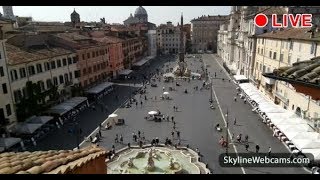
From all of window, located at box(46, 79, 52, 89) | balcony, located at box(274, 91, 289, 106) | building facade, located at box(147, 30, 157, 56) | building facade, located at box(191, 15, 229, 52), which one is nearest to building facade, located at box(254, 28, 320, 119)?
balcony, located at box(274, 91, 289, 106)

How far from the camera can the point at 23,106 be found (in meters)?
33.6

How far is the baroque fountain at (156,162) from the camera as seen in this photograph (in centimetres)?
2409

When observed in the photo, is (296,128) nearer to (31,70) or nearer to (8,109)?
→ (8,109)

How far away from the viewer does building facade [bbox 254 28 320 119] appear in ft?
107

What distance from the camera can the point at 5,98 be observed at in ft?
105

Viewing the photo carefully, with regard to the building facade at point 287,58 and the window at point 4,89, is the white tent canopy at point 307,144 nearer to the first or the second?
the building facade at point 287,58

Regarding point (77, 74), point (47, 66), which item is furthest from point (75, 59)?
point (47, 66)

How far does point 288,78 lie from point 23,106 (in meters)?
33.0

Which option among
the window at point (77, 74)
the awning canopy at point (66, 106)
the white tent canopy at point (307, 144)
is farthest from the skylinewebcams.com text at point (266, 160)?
the window at point (77, 74)

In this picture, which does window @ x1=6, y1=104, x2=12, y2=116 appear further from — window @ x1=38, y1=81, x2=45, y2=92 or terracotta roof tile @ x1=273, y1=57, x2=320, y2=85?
terracotta roof tile @ x1=273, y1=57, x2=320, y2=85

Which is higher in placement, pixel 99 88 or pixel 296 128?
pixel 296 128

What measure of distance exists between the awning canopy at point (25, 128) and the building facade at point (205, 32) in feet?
373

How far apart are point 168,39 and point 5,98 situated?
108 m
